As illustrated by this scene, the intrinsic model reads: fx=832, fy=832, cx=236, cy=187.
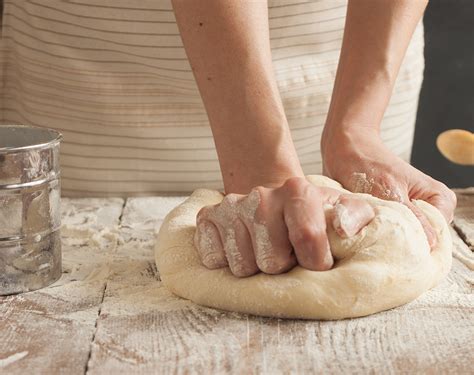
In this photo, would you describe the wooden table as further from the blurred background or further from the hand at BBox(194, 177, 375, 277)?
the blurred background

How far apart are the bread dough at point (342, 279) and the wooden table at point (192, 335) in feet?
0.06

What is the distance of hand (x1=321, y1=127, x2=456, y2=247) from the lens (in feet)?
4.32

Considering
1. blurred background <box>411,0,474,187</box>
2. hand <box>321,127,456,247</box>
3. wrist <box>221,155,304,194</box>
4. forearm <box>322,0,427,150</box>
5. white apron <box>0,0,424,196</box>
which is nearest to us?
wrist <box>221,155,304,194</box>

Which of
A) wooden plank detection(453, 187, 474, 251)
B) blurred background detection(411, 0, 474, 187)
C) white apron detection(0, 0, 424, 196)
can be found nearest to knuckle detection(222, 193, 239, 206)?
wooden plank detection(453, 187, 474, 251)

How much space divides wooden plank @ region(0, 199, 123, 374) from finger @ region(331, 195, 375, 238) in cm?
35

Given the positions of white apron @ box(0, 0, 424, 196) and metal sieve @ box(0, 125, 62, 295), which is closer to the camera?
metal sieve @ box(0, 125, 62, 295)

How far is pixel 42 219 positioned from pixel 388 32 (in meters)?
0.70

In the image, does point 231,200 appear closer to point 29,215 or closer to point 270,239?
point 270,239

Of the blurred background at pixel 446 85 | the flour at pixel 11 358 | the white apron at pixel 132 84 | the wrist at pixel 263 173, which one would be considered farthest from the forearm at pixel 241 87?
the blurred background at pixel 446 85

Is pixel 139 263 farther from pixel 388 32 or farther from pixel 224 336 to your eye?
pixel 388 32

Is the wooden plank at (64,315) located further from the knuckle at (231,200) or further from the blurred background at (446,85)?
the blurred background at (446,85)

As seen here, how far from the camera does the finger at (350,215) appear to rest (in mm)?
1085

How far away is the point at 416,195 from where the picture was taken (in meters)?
1.35

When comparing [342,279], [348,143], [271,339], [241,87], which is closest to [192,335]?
[271,339]
